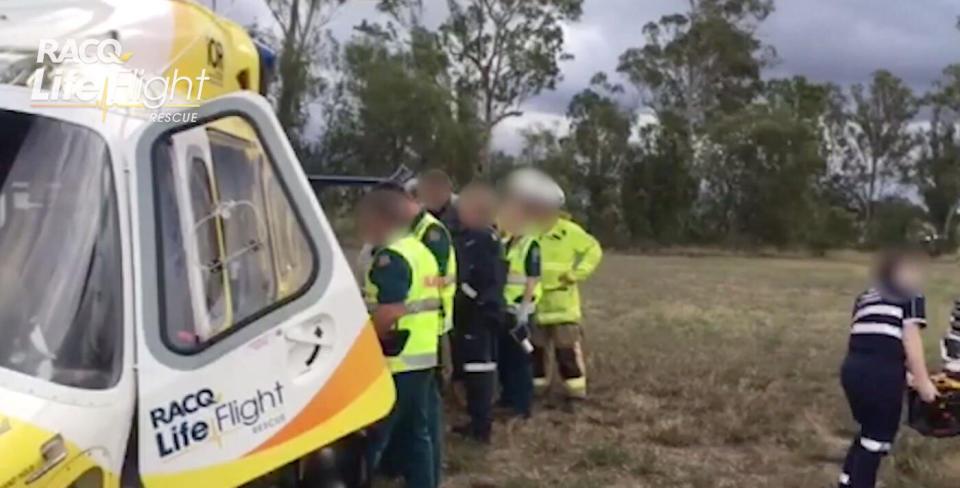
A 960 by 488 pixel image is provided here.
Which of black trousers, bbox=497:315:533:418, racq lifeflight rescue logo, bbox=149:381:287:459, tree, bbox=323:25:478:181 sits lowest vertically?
black trousers, bbox=497:315:533:418

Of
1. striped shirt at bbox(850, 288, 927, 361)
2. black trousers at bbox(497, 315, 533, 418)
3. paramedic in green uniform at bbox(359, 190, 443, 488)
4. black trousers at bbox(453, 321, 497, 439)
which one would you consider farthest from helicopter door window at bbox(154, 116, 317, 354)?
black trousers at bbox(497, 315, 533, 418)

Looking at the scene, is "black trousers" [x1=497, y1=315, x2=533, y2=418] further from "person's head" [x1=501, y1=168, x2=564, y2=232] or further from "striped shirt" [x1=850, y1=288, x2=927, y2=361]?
"striped shirt" [x1=850, y1=288, x2=927, y2=361]

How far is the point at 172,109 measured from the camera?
3324mm

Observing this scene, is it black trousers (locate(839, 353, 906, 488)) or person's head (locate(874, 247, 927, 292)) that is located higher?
person's head (locate(874, 247, 927, 292))

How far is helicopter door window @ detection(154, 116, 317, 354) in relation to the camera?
126 inches

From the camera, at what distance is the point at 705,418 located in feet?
30.5

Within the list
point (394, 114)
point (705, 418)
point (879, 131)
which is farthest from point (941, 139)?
point (705, 418)

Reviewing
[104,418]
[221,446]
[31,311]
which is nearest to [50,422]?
[104,418]

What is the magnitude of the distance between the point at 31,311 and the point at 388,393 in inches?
48.6

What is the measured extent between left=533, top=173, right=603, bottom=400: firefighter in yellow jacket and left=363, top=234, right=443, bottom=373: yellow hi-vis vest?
3.44 metres

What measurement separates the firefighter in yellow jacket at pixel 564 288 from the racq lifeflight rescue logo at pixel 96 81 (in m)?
5.97

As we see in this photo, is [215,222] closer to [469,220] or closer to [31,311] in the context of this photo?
[31,311]

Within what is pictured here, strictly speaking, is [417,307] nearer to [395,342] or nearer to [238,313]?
[395,342]

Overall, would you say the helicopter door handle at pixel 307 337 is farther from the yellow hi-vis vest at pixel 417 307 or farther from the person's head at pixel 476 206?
the person's head at pixel 476 206
